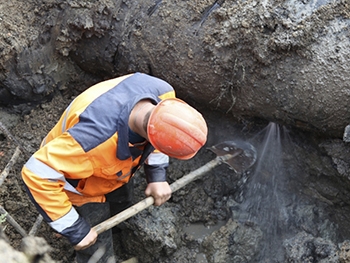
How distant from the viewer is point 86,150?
2061 millimetres

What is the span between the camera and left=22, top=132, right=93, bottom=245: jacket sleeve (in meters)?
2.04

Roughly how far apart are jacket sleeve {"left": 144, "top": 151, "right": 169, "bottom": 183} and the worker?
216mm

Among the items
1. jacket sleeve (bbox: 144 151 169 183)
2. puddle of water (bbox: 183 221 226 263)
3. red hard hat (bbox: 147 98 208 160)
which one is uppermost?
red hard hat (bbox: 147 98 208 160)

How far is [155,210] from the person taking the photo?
3311 millimetres

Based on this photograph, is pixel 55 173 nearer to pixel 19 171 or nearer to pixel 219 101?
pixel 19 171

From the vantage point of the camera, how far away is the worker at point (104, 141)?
198 centimetres

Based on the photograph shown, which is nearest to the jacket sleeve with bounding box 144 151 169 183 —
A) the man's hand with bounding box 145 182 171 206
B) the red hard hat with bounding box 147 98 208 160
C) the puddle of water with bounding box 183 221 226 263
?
the man's hand with bounding box 145 182 171 206

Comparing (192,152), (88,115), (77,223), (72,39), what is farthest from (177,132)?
(72,39)

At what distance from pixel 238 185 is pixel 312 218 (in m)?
0.62

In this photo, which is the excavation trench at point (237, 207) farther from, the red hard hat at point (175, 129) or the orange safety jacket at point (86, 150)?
the red hard hat at point (175, 129)

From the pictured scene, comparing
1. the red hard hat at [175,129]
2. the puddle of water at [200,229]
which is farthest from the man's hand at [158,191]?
the puddle of water at [200,229]

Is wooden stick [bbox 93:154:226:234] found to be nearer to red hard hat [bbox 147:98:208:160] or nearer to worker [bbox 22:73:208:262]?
worker [bbox 22:73:208:262]

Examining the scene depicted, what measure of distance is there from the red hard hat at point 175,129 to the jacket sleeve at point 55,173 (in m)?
0.39

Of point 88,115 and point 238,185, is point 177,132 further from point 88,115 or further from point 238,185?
point 238,185
